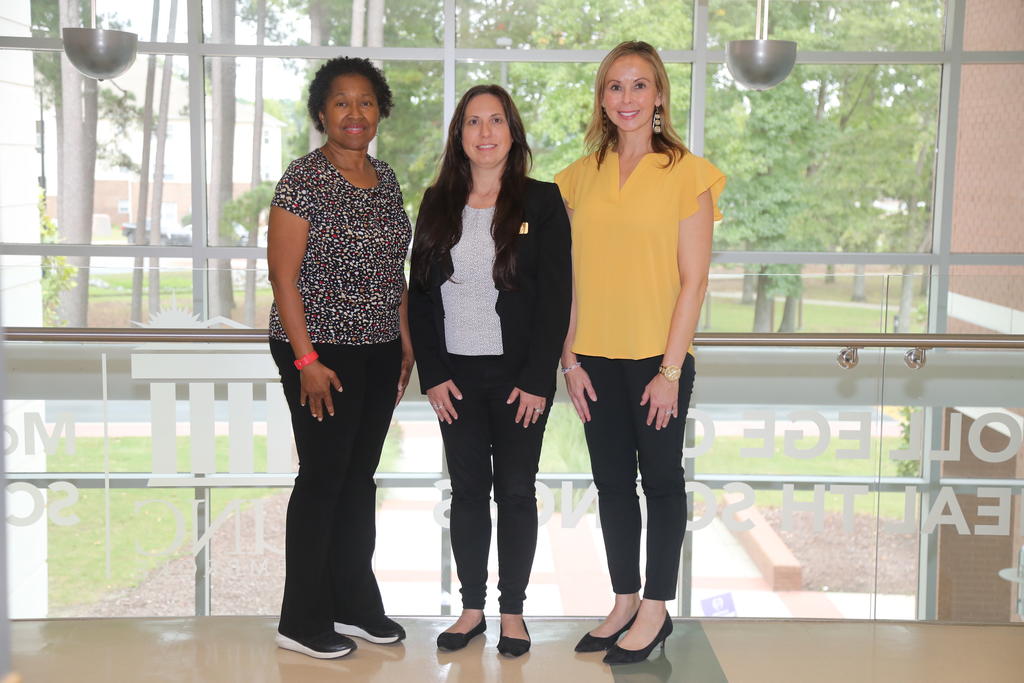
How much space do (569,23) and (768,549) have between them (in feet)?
18.0

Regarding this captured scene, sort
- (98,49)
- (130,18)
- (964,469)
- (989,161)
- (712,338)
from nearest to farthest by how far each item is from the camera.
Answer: (712,338) → (964,469) → (98,49) → (130,18) → (989,161)

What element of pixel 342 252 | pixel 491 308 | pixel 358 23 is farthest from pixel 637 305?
pixel 358 23

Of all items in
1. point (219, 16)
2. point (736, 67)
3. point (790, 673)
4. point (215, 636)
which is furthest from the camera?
point (219, 16)

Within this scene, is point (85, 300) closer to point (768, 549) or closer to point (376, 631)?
point (376, 631)

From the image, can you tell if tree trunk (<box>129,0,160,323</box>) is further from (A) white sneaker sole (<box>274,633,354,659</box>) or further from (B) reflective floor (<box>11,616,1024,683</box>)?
(A) white sneaker sole (<box>274,633,354,659</box>)

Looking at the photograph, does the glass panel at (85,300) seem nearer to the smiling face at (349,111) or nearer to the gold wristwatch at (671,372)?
the smiling face at (349,111)

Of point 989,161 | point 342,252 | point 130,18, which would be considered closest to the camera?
point 342,252

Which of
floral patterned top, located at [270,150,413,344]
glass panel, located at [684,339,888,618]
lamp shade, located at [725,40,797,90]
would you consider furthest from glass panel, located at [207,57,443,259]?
floral patterned top, located at [270,150,413,344]

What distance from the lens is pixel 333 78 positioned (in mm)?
2252

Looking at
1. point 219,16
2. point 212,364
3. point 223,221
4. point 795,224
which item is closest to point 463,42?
point 219,16

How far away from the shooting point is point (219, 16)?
733 cm

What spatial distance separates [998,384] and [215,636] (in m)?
2.18

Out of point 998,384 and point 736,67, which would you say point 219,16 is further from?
point 998,384

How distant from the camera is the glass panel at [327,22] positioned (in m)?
7.33
